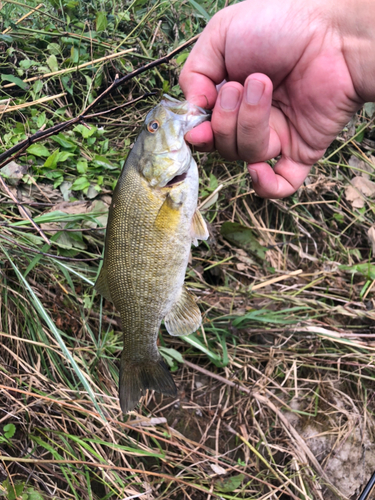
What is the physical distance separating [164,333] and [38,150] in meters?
1.59

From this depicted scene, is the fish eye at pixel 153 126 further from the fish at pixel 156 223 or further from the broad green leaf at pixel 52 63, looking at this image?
the broad green leaf at pixel 52 63

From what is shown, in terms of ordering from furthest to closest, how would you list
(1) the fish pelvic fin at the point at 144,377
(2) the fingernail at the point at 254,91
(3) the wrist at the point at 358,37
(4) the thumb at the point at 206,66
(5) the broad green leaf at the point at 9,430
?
(5) the broad green leaf at the point at 9,430 → (1) the fish pelvic fin at the point at 144,377 → (4) the thumb at the point at 206,66 → (3) the wrist at the point at 358,37 → (2) the fingernail at the point at 254,91

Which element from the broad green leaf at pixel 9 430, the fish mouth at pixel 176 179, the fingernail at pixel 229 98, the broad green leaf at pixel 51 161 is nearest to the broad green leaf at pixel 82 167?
the broad green leaf at pixel 51 161

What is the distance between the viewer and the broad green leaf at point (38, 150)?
258 centimetres

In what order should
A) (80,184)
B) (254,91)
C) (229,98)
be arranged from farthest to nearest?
1. (80,184)
2. (229,98)
3. (254,91)

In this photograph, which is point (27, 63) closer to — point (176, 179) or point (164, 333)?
point (176, 179)

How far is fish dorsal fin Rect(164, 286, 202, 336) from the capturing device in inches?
66.8

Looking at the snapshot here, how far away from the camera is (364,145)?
10.9ft

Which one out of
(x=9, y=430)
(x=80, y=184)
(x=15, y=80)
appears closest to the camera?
(x=9, y=430)

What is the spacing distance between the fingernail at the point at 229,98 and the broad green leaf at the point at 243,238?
4.28ft

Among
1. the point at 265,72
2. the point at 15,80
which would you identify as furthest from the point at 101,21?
the point at 265,72

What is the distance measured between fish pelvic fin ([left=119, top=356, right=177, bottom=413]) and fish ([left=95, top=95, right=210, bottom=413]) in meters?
0.22

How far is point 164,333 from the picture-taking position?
102 inches

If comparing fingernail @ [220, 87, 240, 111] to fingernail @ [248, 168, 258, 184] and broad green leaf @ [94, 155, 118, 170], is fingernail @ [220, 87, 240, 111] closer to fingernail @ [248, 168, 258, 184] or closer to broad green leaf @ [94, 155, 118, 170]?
fingernail @ [248, 168, 258, 184]
